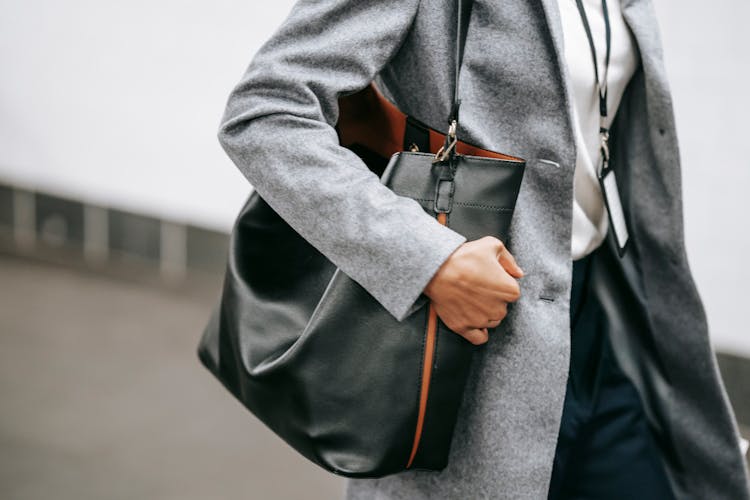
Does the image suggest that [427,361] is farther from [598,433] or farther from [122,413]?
[122,413]

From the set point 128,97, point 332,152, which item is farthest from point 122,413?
point 332,152

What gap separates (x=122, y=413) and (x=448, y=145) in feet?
5.46

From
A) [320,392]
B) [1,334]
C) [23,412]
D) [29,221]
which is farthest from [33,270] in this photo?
[320,392]

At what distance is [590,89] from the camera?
3.21 feet

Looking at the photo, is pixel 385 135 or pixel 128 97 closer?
pixel 385 135

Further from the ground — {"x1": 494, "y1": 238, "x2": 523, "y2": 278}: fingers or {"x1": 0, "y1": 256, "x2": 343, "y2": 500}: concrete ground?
{"x1": 494, "y1": 238, "x2": 523, "y2": 278}: fingers

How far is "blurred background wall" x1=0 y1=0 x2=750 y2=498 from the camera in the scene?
77.7 inches

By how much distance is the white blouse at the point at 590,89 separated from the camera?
96cm

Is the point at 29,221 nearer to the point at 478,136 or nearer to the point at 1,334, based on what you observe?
the point at 1,334

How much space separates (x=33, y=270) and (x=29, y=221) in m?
0.33

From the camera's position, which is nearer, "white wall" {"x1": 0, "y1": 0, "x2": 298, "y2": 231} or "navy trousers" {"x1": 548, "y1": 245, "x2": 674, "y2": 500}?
"navy trousers" {"x1": 548, "y1": 245, "x2": 674, "y2": 500}

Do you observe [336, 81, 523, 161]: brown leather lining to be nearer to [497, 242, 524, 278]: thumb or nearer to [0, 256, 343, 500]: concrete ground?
[497, 242, 524, 278]: thumb

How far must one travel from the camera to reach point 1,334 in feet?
8.62

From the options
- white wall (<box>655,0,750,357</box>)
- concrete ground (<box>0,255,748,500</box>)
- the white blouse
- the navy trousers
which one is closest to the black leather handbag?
the white blouse
